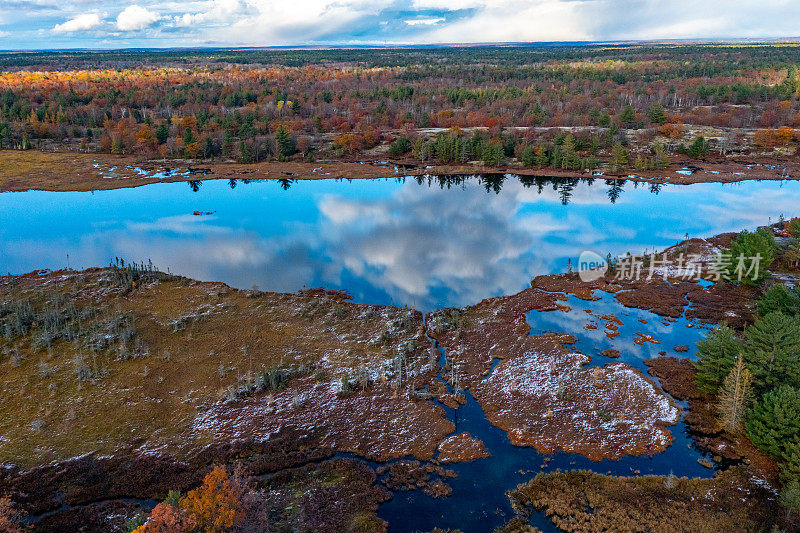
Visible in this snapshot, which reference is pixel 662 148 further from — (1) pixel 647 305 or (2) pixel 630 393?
(2) pixel 630 393

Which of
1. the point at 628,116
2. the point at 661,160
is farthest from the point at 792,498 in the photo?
the point at 628,116

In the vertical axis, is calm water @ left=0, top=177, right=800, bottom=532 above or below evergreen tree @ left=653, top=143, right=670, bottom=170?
below

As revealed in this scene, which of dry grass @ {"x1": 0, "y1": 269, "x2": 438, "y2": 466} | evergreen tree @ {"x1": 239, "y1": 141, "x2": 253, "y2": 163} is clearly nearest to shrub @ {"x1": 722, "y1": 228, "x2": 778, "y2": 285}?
dry grass @ {"x1": 0, "y1": 269, "x2": 438, "y2": 466}

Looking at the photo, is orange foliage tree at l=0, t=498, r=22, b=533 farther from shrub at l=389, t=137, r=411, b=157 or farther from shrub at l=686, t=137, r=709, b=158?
shrub at l=686, t=137, r=709, b=158

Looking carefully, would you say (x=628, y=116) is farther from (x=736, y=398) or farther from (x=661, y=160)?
(x=736, y=398)

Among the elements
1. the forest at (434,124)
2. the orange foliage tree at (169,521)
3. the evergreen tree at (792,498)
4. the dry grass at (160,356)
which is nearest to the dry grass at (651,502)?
the evergreen tree at (792,498)

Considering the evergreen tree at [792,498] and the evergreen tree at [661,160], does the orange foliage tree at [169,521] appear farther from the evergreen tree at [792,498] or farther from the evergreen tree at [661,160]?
the evergreen tree at [661,160]
